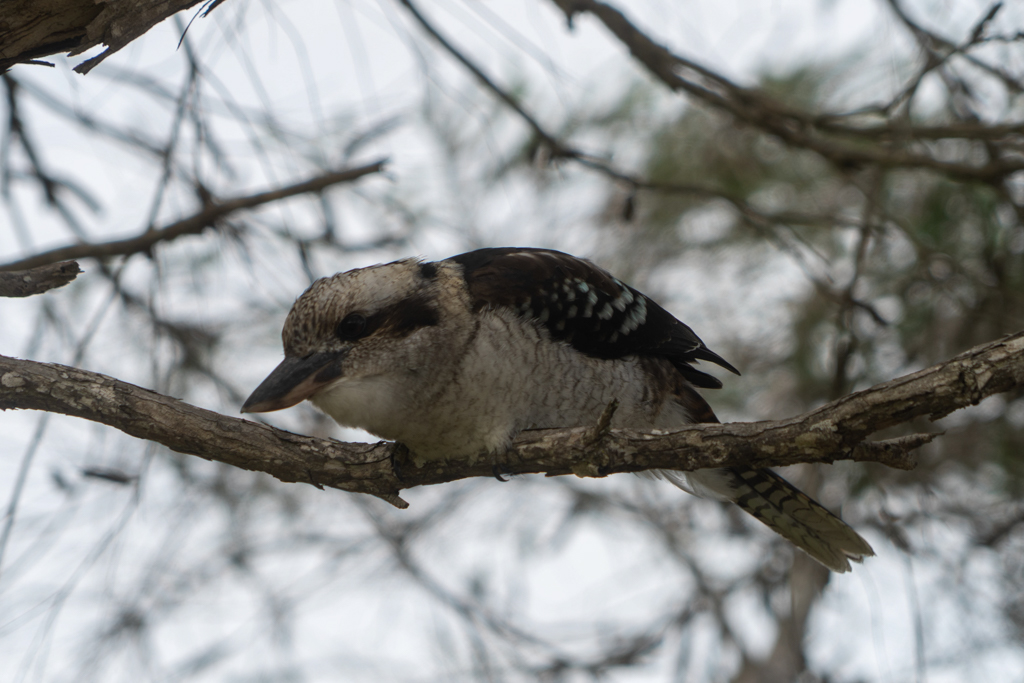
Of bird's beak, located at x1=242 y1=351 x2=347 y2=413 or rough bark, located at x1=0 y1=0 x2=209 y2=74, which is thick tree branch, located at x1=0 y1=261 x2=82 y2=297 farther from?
bird's beak, located at x1=242 y1=351 x2=347 y2=413

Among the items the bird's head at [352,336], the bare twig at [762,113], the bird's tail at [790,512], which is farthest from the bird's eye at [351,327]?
the bare twig at [762,113]

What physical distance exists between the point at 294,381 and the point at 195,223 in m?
0.77

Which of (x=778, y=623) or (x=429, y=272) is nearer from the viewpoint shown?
(x=429, y=272)

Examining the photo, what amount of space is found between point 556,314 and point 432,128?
7.99ft

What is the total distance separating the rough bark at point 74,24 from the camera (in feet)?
4.92

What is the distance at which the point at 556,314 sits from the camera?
2336mm

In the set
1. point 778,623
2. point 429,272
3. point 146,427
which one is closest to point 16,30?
point 146,427

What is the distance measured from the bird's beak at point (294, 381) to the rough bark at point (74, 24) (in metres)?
0.79

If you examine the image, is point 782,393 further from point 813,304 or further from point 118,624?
point 118,624

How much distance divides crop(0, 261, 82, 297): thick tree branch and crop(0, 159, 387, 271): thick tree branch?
0.83 meters

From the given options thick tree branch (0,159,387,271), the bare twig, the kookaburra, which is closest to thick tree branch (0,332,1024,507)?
the kookaburra

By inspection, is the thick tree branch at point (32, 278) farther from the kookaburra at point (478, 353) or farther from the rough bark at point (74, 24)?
the kookaburra at point (478, 353)

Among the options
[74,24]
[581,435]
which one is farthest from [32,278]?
[581,435]

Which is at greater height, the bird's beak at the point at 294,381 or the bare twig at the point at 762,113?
the bare twig at the point at 762,113
